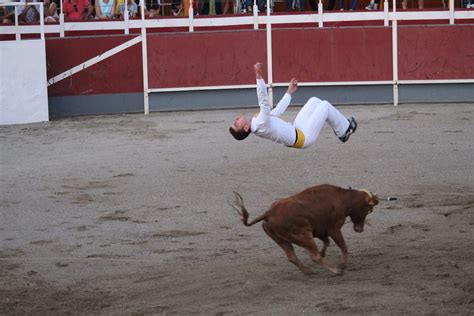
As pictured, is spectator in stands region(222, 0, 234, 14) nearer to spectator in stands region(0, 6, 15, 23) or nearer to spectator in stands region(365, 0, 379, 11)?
spectator in stands region(365, 0, 379, 11)

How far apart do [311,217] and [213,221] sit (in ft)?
9.24

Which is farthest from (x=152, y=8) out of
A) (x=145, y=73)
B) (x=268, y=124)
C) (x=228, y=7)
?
(x=268, y=124)

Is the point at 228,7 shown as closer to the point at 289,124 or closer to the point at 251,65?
the point at 251,65

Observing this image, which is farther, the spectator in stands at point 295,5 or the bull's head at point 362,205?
the spectator in stands at point 295,5

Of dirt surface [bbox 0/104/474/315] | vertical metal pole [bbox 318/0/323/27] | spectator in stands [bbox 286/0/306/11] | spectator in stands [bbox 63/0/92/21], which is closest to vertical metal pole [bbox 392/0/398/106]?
vertical metal pole [bbox 318/0/323/27]

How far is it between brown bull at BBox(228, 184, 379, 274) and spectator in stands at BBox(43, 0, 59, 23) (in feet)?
45.5

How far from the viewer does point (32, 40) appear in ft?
60.8

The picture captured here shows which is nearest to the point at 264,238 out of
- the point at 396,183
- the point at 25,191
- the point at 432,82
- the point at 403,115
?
the point at 396,183

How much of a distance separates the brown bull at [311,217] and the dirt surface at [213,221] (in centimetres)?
25

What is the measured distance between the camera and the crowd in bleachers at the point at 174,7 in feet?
68.1

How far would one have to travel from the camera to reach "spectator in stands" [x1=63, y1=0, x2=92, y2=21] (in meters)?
21.2

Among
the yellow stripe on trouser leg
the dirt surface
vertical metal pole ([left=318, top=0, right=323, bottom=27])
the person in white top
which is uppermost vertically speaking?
vertical metal pole ([left=318, top=0, right=323, bottom=27])

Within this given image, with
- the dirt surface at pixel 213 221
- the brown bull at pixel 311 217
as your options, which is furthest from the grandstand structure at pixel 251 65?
the brown bull at pixel 311 217

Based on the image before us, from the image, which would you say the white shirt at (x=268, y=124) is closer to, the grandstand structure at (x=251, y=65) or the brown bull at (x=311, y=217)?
the brown bull at (x=311, y=217)
